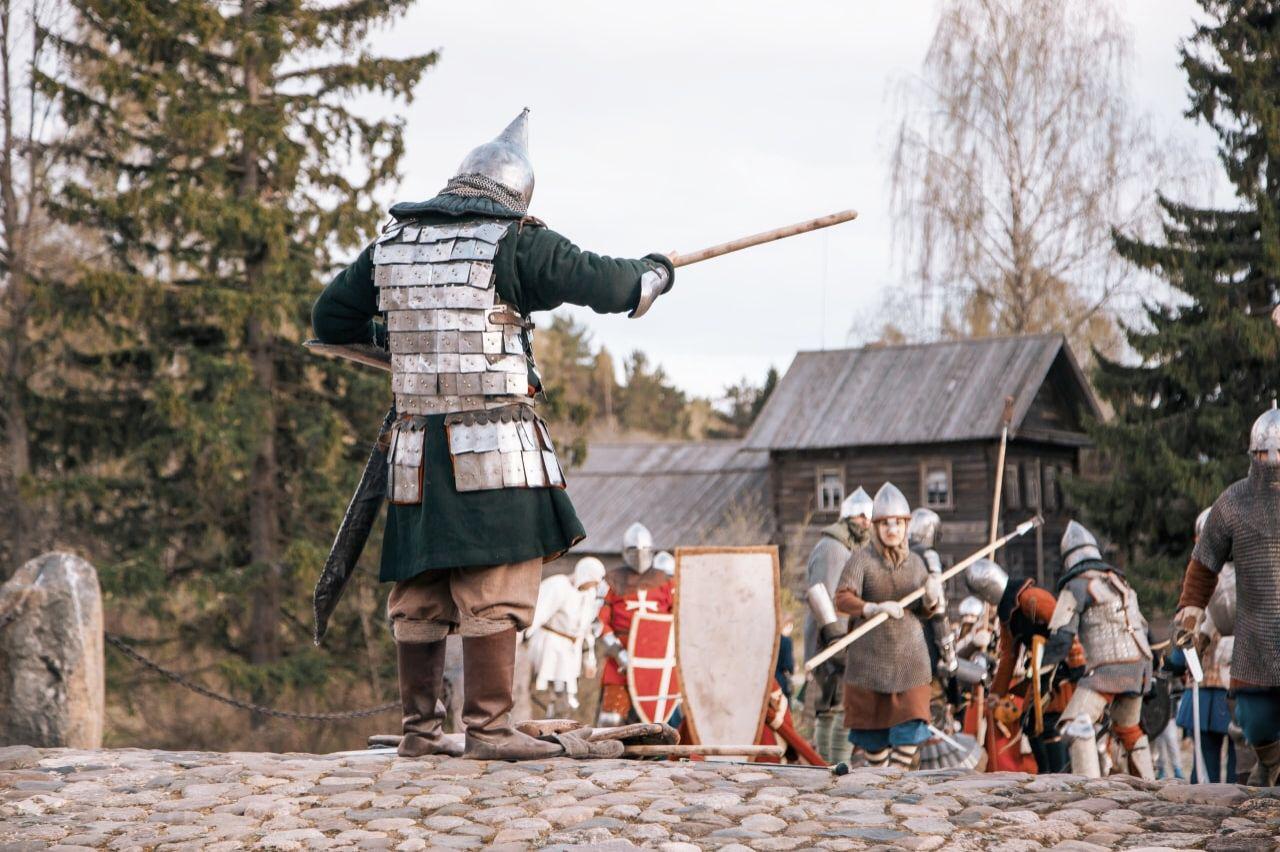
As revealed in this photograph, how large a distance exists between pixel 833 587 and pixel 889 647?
169 cm

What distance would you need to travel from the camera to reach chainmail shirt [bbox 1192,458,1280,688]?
5.69 metres

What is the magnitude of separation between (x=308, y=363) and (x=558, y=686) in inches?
297

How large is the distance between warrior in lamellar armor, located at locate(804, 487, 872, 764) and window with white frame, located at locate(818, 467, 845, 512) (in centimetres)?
1724

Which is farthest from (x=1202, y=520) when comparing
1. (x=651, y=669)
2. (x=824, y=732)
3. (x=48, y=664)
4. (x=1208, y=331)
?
(x=1208, y=331)

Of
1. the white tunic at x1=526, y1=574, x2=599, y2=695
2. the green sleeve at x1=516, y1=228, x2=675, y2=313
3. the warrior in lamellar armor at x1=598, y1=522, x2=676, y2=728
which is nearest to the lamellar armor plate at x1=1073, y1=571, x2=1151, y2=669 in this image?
the warrior in lamellar armor at x1=598, y1=522, x2=676, y2=728

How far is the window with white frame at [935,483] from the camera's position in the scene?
25844 millimetres

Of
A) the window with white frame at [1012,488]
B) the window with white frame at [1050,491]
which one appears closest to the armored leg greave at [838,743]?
the window with white frame at [1012,488]

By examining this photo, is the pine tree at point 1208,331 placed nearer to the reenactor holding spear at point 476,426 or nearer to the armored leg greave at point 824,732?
the armored leg greave at point 824,732

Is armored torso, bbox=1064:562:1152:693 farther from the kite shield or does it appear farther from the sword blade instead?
the sword blade

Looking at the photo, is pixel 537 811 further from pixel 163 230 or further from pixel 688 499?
pixel 688 499

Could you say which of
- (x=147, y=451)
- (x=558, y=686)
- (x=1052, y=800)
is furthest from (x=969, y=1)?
(x=1052, y=800)

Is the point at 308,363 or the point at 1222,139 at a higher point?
the point at 1222,139

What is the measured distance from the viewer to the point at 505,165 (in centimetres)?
509

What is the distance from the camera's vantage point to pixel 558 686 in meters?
10.7
